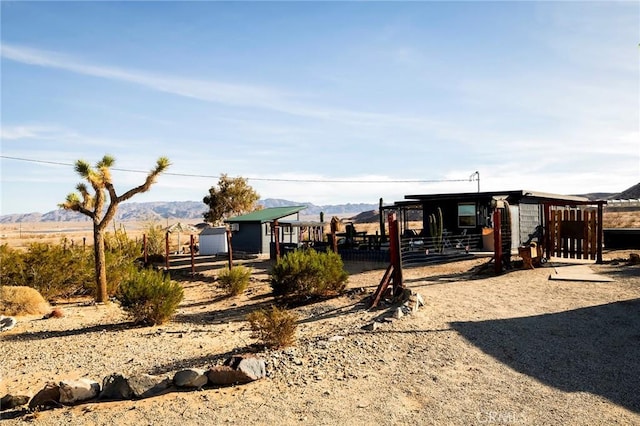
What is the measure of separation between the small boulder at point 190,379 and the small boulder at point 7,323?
7.26 m

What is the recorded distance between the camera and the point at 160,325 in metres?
11.7

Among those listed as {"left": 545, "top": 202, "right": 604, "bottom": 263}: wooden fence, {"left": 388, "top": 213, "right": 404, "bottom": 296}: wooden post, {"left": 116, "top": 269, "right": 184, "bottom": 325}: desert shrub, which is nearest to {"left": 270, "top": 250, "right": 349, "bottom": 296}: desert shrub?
{"left": 388, "top": 213, "right": 404, "bottom": 296}: wooden post

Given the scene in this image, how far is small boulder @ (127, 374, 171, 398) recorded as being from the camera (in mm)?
6537

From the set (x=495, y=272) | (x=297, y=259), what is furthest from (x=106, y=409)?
(x=495, y=272)

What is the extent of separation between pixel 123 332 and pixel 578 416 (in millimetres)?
9533

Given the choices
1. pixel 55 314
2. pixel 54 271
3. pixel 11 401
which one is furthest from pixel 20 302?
pixel 11 401

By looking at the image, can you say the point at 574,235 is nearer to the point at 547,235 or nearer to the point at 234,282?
the point at 547,235

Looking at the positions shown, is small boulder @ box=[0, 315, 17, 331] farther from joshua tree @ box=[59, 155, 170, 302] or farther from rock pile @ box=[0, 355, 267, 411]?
rock pile @ box=[0, 355, 267, 411]

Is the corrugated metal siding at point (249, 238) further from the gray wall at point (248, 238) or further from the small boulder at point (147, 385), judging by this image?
the small boulder at point (147, 385)

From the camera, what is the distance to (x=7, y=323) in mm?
11617

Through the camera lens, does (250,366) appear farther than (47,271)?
No

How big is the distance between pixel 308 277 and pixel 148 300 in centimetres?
439

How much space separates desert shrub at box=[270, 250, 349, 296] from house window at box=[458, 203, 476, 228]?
39.0 ft

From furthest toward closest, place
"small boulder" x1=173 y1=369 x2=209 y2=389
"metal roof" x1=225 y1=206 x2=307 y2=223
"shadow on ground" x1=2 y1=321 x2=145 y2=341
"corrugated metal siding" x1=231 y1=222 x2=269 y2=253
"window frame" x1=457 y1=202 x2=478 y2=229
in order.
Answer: "corrugated metal siding" x1=231 y1=222 x2=269 y2=253 < "metal roof" x1=225 y1=206 x2=307 y2=223 < "window frame" x1=457 y1=202 x2=478 y2=229 < "shadow on ground" x1=2 y1=321 x2=145 y2=341 < "small boulder" x1=173 y1=369 x2=209 y2=389
